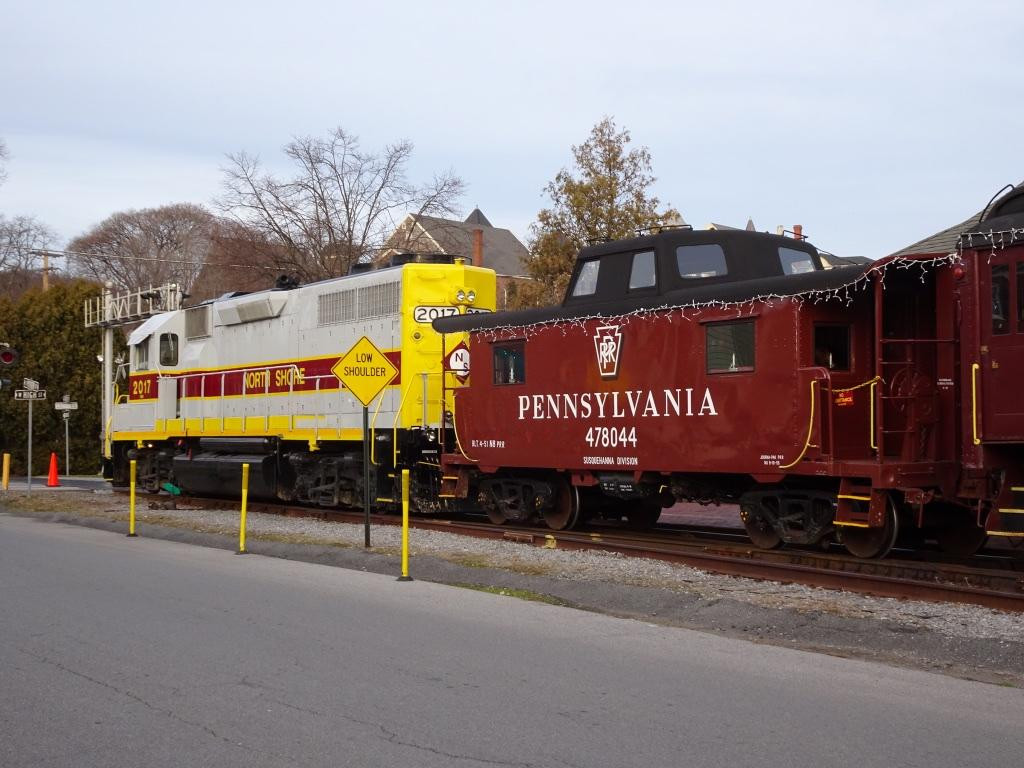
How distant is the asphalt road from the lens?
565 centimetres

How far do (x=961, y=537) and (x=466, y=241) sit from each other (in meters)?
60.3

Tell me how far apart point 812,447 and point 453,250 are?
124 feet

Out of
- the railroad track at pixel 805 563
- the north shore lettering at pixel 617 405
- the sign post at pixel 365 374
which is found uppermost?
the sign post at pixel 365 374

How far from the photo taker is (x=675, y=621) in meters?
9.69

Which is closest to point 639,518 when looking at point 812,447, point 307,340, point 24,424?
point 812,447

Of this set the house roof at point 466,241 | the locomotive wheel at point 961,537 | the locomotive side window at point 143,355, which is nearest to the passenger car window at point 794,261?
the locomotive wheel at point 961,537

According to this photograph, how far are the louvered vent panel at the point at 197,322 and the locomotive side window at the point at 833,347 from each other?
575 inches

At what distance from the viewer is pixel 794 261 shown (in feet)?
50.0

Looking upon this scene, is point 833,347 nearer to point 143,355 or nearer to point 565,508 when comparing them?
point 565,508

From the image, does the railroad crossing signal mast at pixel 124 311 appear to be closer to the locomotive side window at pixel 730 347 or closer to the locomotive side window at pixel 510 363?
the locomotive side window at pixel 510 363

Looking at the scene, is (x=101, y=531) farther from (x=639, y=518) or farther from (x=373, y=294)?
(x=639, y=518)

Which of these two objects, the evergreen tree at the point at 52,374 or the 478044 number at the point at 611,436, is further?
the evergreen tree at the point at 52,374

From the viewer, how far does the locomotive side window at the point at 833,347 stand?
12609mm

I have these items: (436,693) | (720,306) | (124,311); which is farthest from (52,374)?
(436,693)
